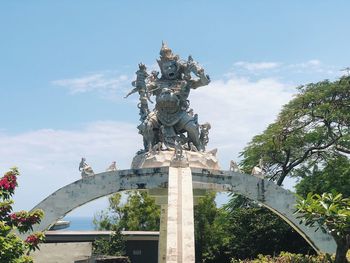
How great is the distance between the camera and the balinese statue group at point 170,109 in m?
19.6

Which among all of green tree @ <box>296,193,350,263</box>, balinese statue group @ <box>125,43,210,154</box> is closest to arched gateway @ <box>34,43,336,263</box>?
balinese statue group @ <box>125,43,210,154</box>

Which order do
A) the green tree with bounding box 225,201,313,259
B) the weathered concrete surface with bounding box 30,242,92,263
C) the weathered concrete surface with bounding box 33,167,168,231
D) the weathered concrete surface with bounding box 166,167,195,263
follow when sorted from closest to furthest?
the weathered concrete surface with bounding box 166,167,195,263 < the weathered concrete surface with bounding box 33,167,168,231 < the weathered concrete surface with bounding box 30,242,92,263 < the green tree with bounding box 225,201,313,259

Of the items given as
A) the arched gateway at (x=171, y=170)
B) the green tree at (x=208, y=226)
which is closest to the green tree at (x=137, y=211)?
the green tree at (x=208, y=226)

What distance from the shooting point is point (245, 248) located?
26.2 m

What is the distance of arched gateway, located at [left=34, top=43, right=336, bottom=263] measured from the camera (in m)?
17.8

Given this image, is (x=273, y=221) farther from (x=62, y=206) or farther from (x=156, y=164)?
(x=62, y=206)

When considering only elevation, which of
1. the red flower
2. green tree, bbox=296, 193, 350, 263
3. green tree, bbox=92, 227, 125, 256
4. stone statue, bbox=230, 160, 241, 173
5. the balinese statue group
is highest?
the balinese statue group

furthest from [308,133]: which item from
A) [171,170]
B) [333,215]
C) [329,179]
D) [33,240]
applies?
[33,240]

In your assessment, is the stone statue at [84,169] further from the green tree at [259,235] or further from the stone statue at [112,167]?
the green tree at [259,235]

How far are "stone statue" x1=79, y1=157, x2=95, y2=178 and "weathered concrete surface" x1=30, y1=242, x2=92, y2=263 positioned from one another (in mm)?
7120

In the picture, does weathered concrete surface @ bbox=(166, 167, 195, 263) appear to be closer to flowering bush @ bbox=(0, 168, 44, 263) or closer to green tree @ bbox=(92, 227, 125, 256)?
flowering bush @ bbox=(0, 168, 44, 263)

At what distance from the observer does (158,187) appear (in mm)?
18172

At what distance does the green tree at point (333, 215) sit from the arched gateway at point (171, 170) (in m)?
3.71

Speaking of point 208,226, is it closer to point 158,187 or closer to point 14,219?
point 158,187
